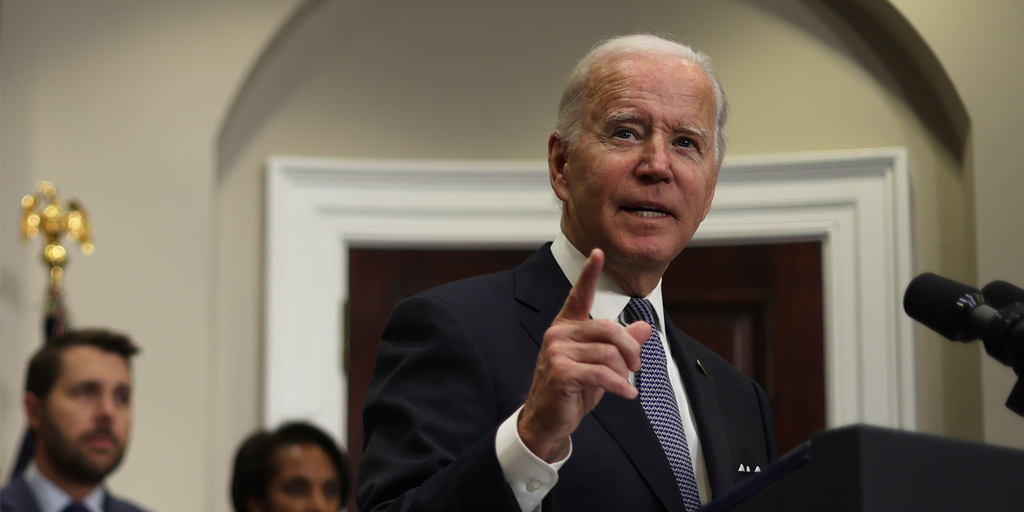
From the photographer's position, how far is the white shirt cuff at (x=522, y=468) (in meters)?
0.98

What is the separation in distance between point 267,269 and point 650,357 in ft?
6.57

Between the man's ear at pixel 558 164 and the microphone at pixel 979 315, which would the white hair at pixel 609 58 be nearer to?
the man's ear at pixel 558 164

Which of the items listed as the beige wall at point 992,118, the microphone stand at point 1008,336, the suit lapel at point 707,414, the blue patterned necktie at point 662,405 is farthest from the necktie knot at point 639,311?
the beige wall at point 992,118

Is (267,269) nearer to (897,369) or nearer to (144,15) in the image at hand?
(144,15)

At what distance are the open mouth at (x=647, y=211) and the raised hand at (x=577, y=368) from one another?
1.15 ft

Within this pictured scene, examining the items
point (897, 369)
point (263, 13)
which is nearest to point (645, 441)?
point (897, 369)

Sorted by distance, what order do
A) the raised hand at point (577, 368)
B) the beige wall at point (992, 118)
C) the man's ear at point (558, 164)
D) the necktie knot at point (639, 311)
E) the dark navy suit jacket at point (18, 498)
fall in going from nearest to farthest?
the raised hand at point (577, 368), the necktie knot at point (639, 311), the man's ear at point (558, 164), the dark navy suit jacket at point (18, 498), the beige wall at point (992, 118)

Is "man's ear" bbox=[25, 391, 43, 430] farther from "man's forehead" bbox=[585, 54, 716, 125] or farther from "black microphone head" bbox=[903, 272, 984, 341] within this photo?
"black microphone head" bbox=[903, 272, 984, 341]

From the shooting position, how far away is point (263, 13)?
10.1 feet

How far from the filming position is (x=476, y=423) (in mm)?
1133

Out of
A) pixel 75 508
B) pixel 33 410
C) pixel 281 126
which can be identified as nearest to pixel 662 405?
pixel 75 508

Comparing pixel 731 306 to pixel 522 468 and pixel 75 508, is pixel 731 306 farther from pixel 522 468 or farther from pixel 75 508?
pixel 522 468

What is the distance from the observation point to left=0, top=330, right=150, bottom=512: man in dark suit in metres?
2.66

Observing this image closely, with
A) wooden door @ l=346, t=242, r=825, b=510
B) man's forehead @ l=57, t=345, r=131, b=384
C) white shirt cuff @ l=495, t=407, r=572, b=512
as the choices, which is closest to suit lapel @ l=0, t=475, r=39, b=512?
man's forehead @ l=57, t=345, r=131, b=384
